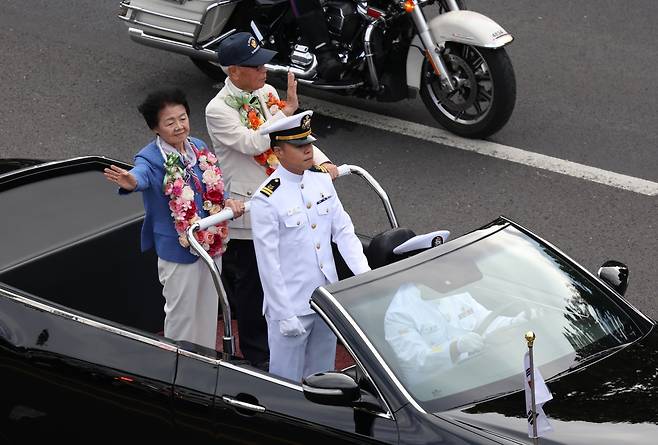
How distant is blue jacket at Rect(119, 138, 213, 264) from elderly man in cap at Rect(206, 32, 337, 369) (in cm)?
38

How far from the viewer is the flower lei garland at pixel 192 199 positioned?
572cm

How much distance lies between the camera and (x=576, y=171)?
29.2 feet

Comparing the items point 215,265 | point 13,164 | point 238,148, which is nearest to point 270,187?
point 215,265

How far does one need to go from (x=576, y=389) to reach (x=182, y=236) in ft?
6.76

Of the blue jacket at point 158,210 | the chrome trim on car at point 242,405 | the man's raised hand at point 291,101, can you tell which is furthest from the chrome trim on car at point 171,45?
the chrome trim on car at point 242,405

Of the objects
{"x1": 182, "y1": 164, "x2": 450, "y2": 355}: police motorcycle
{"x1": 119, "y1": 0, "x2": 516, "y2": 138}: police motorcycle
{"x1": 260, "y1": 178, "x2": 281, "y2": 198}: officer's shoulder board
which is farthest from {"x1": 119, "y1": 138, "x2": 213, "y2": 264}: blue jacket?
{"x1": 119, "y1": 0, "x2": 516, "y2": 138}: police motorcycle

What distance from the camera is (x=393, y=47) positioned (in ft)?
31.3

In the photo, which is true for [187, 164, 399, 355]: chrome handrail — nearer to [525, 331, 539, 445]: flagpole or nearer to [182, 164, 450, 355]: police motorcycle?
[182, 164, 450, 355]: police motorcycle

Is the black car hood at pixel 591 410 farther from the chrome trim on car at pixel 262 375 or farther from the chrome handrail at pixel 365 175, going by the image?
the chrome handrail at pixel 365 175

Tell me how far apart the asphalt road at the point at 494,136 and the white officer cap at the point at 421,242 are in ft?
7.79

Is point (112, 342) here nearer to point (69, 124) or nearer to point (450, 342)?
point (450, 342)

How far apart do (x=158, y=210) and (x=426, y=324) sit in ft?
5.28

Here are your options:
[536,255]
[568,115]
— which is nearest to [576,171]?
[568,115]

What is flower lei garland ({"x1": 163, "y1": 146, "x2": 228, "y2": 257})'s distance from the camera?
572cm
